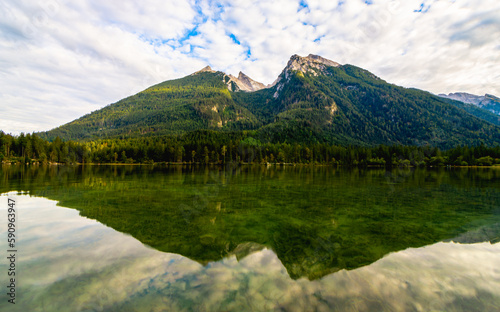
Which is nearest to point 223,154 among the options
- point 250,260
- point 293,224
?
point 293,224

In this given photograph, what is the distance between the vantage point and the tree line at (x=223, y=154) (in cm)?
11988

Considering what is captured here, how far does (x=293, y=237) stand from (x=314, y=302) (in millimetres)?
5624

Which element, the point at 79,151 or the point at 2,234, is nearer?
the point at 2,234

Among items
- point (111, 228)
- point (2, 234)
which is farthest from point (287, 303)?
point (2, 234)

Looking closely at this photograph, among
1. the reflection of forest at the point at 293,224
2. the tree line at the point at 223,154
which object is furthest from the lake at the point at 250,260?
the tree line at the point at 223,154

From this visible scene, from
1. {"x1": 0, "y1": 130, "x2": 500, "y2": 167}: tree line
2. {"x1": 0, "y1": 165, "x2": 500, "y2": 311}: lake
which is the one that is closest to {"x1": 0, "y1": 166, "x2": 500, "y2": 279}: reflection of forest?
{"x1": 0, "y1": 165, "x2": 500, "y2": 311}: lake

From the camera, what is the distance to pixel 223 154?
15662 cm

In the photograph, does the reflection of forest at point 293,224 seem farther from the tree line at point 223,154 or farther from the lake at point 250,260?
the tree line at point 223,154

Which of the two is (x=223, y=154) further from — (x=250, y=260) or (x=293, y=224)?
(x=250, y=260)

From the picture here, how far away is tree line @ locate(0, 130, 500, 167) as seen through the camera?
119875 millimetres

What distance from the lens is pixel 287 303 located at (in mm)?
6707

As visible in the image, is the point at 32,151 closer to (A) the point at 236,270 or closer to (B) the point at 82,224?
(B) the point at 82,224

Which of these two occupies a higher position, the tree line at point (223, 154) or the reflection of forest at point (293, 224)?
the tree line at point (223, 154)

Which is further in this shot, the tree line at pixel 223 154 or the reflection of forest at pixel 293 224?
the tree line at pixel 223 154
